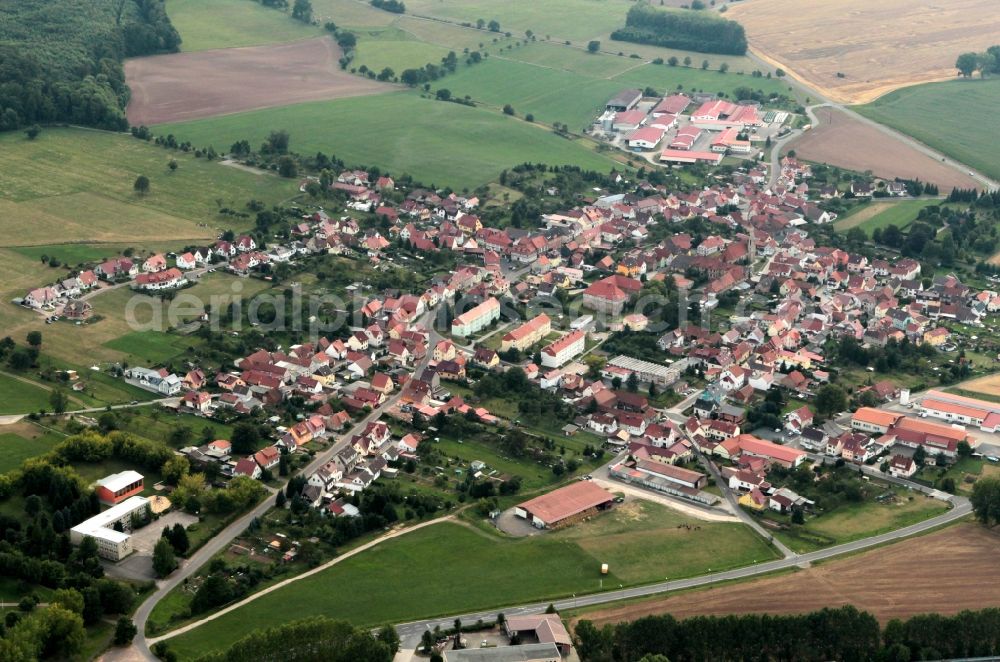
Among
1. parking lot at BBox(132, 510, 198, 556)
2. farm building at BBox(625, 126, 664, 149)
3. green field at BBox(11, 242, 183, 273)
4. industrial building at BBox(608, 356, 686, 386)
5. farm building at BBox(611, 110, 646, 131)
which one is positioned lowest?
parking lot at BBox(132, 510, 198, 556)

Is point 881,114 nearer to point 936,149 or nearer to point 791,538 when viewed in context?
point 936,149

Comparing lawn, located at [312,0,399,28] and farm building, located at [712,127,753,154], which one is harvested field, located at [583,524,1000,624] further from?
lawn, located at [312,0,399,28]

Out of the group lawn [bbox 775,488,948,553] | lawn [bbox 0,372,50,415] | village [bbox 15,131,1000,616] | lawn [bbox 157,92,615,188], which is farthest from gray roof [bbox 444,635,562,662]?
lawn [bbox 157,92,615,188]

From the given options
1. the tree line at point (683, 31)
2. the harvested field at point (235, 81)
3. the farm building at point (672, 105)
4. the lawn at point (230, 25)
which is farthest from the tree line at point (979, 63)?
the lawn at point (230, 25)

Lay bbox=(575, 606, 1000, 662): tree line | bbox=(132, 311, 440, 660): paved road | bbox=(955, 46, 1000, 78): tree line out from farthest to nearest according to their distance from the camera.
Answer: bbox=(955, 46, 1000, 78): tree line → bbox=(132, 311, 440, 660): paved road → bbox=(575, 606, 1000, 662): tree line

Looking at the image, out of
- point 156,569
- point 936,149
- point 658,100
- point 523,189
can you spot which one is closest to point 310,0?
point 658,100

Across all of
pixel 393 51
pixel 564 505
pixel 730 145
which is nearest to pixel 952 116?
pixel 730 145
